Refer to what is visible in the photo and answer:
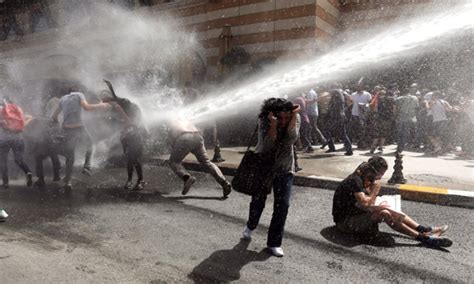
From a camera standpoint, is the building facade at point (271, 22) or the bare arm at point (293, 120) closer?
the bare arm at point (293, 120)

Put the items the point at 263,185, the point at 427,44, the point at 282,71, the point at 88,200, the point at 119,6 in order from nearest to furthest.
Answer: the point at 263,185 → the point at 88,200 → the point at 282,71 → the point at 427,44 → the point at 119,6

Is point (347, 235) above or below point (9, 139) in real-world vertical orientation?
below

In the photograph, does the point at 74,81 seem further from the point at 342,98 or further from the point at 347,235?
the point at 347,235

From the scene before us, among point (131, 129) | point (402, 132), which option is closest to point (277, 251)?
point (131, 129)

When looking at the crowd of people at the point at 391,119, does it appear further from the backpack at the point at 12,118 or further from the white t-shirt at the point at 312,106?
the backpack at the point at 12,118

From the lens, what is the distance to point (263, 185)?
3969mm

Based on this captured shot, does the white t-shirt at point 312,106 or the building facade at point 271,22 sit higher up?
the building facade at point 271,22

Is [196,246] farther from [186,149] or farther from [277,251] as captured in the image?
[186,149]

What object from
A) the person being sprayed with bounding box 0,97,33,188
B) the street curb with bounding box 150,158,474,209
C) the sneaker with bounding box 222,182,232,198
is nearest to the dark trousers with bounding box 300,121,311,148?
the street curb with bounding box 150,158,474,209

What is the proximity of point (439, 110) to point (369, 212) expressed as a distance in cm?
707

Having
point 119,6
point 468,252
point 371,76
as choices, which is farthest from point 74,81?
point 468,252

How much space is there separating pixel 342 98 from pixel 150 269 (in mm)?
7150

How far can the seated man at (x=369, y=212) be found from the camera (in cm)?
430

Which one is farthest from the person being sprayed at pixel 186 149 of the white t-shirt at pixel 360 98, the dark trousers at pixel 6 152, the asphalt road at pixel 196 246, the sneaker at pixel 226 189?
the white t-shirt at pixel 360 98
